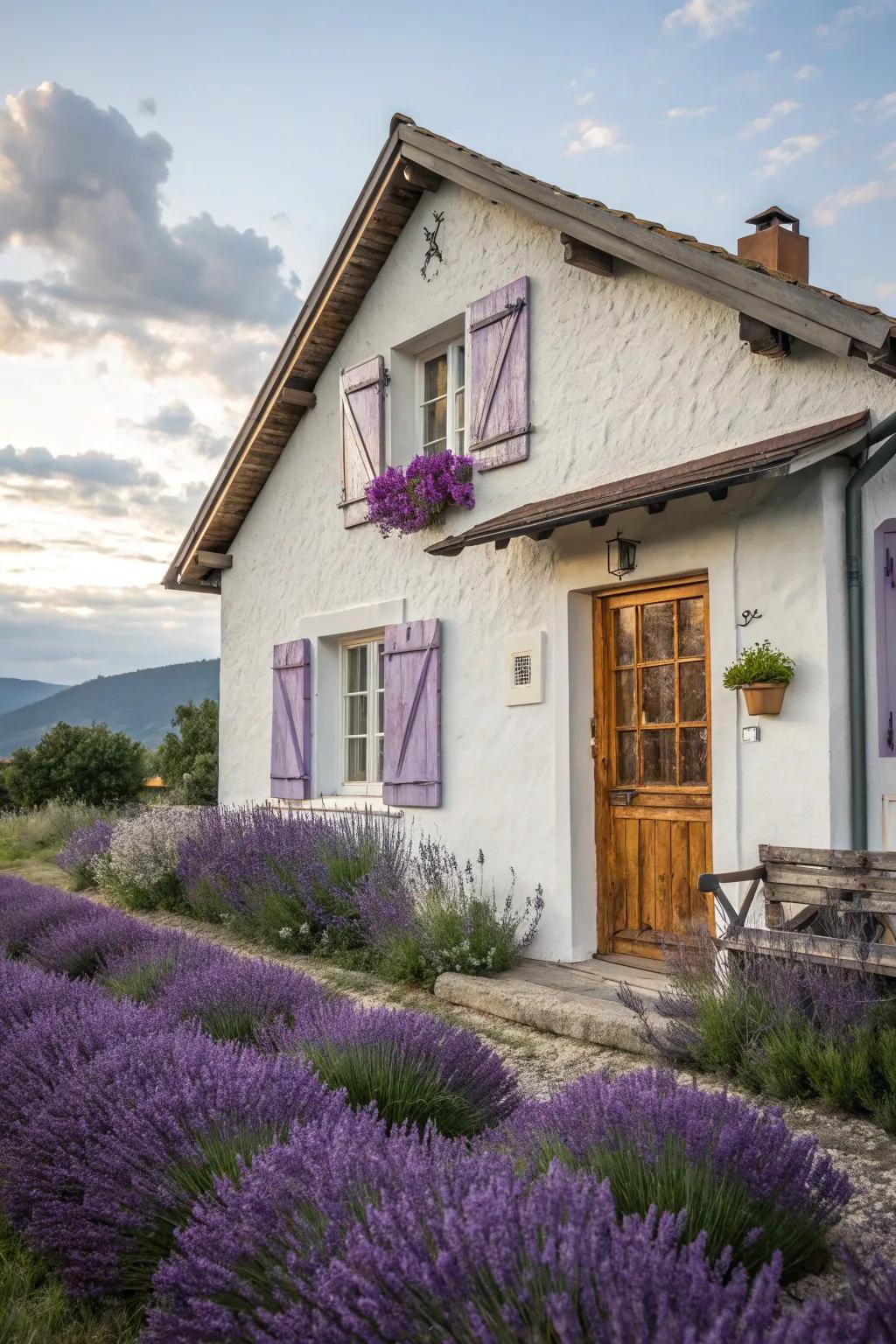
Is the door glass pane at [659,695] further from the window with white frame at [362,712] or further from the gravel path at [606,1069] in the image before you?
the window with white frame at [362,712]

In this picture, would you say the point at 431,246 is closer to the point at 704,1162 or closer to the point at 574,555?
the point at 574,555

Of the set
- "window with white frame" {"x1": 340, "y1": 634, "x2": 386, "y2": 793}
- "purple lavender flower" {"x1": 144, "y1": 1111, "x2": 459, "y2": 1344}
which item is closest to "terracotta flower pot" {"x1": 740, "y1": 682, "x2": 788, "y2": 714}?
"purple lavender flower" {"x1": 144, "y1": 1111, "x2": 459, "y2": 1344}

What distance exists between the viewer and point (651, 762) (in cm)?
622

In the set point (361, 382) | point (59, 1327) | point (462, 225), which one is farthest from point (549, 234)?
point (59, 1327)

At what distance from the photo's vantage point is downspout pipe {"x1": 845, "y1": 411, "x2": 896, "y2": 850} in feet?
16.4

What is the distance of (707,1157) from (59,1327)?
5.32 ft

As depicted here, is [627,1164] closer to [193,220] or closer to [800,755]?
[800,755]

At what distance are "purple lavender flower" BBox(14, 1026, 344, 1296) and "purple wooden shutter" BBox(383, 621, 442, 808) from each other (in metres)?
4.35

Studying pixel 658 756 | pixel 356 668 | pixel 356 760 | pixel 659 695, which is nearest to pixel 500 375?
pixel 659 695

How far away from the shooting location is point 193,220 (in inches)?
441

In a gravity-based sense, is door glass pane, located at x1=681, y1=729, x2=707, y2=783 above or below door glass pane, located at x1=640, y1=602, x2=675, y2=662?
below

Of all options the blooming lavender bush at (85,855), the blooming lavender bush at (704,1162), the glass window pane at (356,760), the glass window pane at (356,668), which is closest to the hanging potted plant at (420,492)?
the glass window pane at (356,668)

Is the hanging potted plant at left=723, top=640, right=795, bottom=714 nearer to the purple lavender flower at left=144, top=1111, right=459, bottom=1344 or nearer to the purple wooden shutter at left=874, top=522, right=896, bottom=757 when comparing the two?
the purple wooden shutter at left=874, top=522, right=896, bottom=757

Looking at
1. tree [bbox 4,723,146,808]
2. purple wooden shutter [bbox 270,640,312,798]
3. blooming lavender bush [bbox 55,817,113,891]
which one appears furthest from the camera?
tree [bbox 4,723,146,808]
